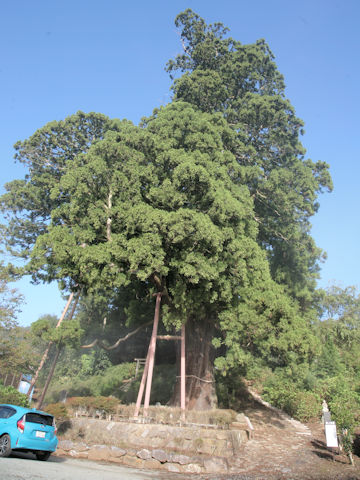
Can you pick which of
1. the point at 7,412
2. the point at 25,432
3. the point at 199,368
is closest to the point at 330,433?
the point at 199,368

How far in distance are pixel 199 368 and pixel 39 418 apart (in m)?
8.96

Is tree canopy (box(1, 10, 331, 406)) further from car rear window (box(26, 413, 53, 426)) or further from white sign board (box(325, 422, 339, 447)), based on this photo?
car rear window (box(26, 413, 53, 426))

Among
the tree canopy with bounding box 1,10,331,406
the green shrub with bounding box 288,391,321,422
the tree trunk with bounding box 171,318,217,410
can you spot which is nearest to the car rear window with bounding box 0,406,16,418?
the tree canopy with bounding box 1,10,331,406

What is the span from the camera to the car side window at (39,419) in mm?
7656

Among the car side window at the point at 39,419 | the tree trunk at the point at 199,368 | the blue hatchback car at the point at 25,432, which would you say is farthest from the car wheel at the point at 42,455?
the tree trunk at the point at 199,368

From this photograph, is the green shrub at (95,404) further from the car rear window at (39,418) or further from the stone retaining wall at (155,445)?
the car rear window at (39,418)

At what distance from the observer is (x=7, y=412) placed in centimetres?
769

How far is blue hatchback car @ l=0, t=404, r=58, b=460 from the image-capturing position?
730cm

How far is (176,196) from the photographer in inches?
525

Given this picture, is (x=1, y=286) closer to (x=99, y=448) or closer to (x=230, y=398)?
(x=99, y=448)

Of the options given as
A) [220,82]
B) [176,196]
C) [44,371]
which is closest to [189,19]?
[220,82]

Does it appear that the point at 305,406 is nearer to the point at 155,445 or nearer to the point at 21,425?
the point at 155,445

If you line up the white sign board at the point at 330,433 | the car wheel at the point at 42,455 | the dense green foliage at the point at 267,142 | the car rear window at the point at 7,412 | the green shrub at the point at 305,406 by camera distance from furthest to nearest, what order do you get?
the dense green foliage at the point at 267,142 < the green shrub at the point at 305,406 < the white sign board at the point at 330,433 < the car wheel at the point at 42,455 < the car rear window at the point at 7,412

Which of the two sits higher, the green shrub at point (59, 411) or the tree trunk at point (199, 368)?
the tree trunk at point (199, 368)
